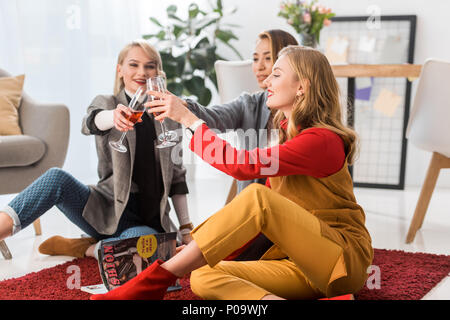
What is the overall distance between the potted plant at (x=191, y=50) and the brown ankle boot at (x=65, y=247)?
1.82 m

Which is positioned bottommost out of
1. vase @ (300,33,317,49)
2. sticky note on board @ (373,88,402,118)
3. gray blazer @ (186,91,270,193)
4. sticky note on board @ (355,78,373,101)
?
sticky note on board @ (373,88,402,118)

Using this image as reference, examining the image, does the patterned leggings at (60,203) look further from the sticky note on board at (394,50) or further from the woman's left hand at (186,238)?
→ the sticky note on board at (394,50)

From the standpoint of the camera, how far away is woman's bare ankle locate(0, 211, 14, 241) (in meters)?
1.58

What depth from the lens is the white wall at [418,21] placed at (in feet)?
11.4

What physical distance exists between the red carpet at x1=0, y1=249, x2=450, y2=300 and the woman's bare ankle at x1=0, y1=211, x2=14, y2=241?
0.53ft

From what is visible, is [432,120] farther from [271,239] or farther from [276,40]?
[271,239]

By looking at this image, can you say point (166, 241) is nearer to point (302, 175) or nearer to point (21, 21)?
point (302, 175)

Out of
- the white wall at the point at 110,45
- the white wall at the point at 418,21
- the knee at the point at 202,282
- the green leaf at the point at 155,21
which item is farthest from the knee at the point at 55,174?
the white wall at the point at 418,21

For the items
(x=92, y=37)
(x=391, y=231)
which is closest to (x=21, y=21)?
(x=92, y=37)

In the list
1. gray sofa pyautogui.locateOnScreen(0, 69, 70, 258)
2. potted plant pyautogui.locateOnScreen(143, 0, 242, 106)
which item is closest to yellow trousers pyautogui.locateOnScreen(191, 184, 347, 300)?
gray sofa pyautogui.locateOnScreen(0, 69, 70, 258)

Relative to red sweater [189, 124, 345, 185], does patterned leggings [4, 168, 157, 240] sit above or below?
below

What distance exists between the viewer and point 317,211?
4.48 ft

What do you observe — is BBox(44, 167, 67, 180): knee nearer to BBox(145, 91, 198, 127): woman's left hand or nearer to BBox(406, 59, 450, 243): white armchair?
BBox(145, 91, 198, 127): woman's left hand

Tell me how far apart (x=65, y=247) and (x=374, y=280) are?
1.10 m
